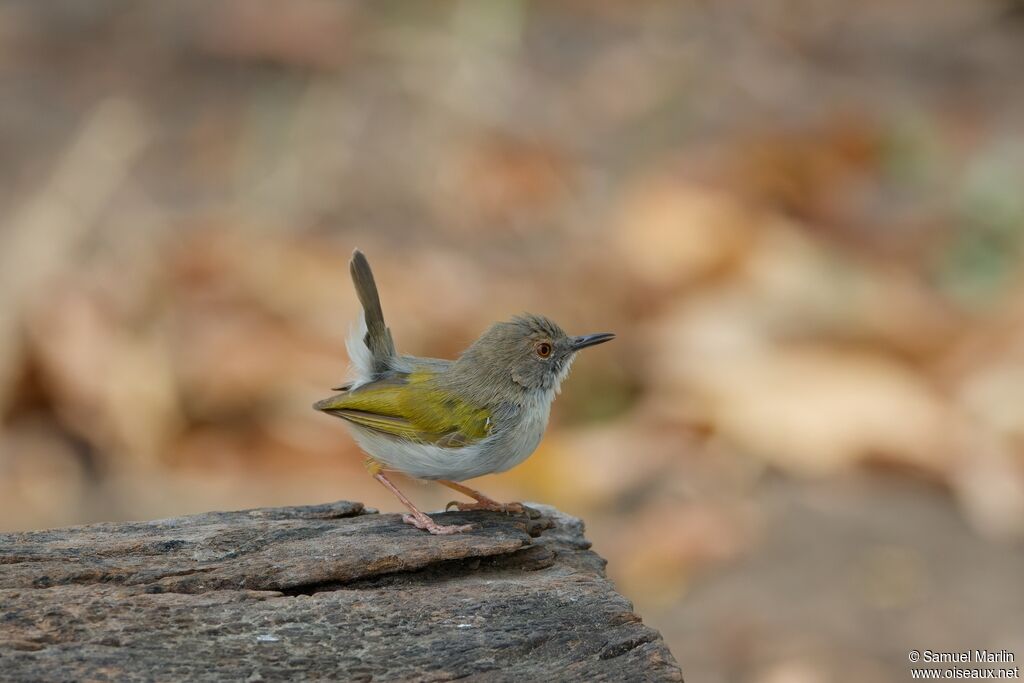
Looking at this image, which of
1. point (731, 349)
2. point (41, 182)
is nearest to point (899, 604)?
point (731, 349)

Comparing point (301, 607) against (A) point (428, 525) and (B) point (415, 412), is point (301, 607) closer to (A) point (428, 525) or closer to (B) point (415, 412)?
(A) point (428, 525)

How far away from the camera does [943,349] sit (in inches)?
394

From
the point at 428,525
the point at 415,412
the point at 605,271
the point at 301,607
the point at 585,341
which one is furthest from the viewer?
Answer: the point at 605,271

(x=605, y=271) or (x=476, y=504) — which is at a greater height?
(x=605, y=271)

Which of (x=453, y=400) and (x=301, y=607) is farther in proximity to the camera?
(x=453, y=400)

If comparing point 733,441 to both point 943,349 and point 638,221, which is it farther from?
point 638,221

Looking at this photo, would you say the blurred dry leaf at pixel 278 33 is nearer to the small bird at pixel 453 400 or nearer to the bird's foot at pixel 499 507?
the small bird at pixel 453 400

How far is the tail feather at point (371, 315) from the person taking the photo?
567cm

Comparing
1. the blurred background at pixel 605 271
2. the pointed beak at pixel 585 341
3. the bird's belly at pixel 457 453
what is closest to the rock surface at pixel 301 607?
the bird's belly at pixel 457 453

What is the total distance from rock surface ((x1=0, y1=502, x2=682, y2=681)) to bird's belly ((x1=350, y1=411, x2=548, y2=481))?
43 centimetres

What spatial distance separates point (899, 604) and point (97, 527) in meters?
4.99

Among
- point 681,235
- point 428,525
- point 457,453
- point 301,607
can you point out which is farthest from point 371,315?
point 681,235

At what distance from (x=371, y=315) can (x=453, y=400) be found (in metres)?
0.58

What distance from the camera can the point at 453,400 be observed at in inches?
213
